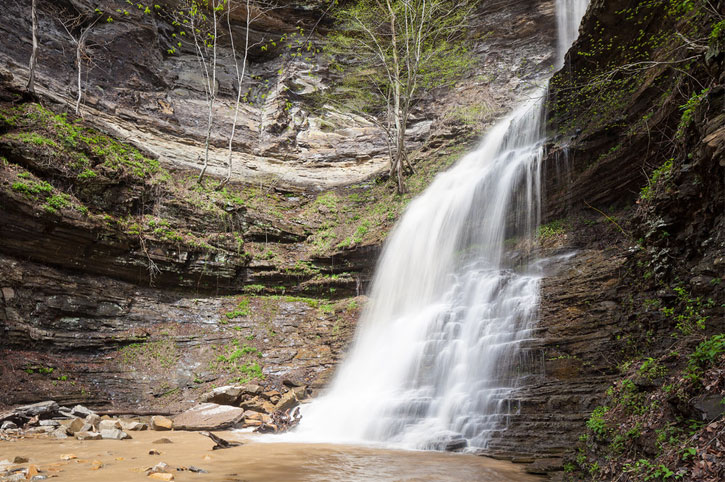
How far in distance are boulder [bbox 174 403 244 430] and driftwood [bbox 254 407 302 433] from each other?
0.64 m

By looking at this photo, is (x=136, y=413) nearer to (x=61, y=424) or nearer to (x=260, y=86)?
(x=61, y=424)

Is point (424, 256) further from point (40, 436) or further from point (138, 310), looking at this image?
point (40, 436)

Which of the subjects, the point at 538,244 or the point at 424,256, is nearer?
the point at 538,244

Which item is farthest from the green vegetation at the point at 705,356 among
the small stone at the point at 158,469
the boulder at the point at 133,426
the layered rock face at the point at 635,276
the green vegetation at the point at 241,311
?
the green vegetation at the point at 241,311

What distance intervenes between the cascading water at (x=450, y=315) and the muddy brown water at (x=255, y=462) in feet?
3.54

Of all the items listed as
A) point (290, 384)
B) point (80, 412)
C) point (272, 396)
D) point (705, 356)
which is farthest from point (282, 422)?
point (705, 356)

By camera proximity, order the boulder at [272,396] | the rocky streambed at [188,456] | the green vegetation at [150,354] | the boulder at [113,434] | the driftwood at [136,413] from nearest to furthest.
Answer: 1. the rocky streambed at [188,456]
2. the boulder at [113,434]
3. the driftwood at [136,413]
4. the boulder at [272,396]
5. the green vegetation at [150,354]

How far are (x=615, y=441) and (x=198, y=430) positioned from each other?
24.4ft

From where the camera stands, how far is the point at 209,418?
27.7 feet

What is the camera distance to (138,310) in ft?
40.8

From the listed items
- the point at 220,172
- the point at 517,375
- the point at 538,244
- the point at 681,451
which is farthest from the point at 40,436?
the point at 220,172

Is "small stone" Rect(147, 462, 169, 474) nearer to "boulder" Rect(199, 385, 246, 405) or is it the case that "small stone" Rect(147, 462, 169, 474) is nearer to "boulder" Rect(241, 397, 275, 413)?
"boulder" Rect(241, 397, 275, 413)

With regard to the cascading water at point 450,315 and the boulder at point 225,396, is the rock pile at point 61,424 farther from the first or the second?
the cascading water at point 450,315

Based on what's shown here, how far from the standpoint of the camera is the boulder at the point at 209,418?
820 cm
